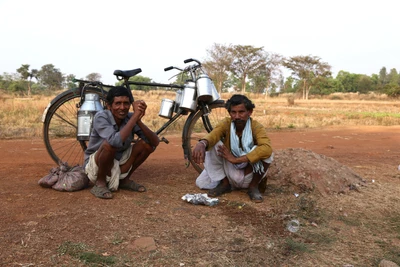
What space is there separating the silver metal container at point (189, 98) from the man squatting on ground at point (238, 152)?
59 centimetres

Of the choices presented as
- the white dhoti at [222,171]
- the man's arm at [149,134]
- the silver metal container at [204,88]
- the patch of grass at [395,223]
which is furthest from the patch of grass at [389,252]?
the silver metal container at [204,88]

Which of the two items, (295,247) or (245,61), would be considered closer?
(295,247)

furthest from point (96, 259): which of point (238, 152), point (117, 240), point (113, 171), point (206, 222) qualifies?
point (238, 152)

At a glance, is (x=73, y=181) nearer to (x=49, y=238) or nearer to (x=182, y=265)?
(x=49, y=238)

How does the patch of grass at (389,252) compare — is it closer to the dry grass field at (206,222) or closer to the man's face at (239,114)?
the dry grass field at (206,222)

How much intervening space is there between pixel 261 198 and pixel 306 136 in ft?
21.8

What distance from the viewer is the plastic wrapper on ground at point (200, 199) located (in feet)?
11.2

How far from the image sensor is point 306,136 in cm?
984

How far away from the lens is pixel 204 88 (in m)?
4.04

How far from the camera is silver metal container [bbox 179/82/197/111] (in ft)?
13.4

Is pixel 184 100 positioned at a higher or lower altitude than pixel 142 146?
higher

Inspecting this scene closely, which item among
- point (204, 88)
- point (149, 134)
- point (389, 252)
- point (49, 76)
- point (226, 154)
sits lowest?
point (389, 252)

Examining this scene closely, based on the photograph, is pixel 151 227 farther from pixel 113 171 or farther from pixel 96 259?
pixel 113 171

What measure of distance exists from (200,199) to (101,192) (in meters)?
0.90
